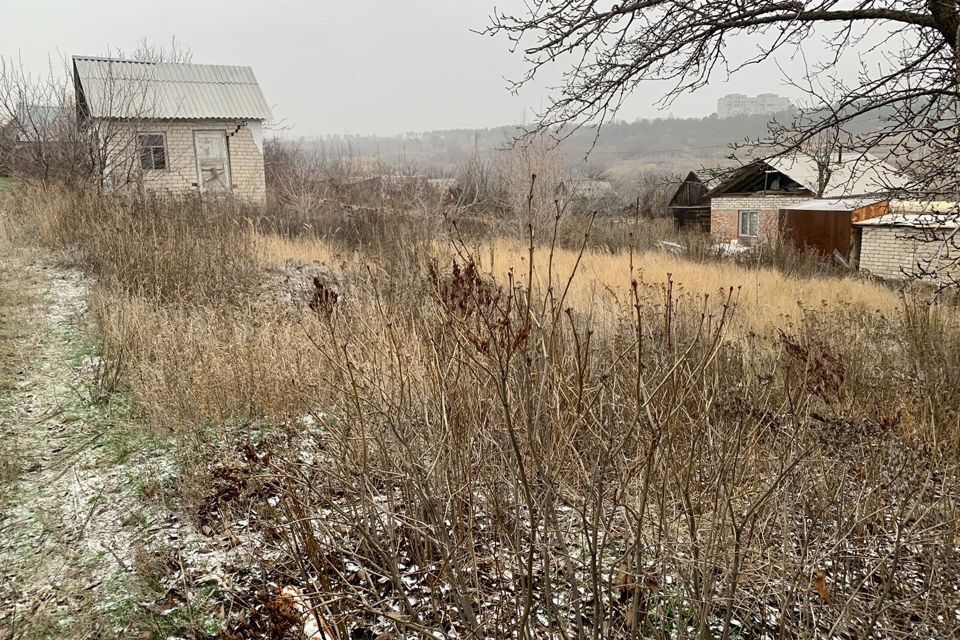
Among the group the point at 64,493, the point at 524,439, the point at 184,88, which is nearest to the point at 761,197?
the point at 184,88

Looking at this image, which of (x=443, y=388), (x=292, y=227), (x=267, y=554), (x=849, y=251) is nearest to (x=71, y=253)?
(x=292, y=227)

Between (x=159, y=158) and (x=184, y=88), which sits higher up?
(x=184, y=88)

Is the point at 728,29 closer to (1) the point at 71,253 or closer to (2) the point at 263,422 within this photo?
(2) the point at 263,422

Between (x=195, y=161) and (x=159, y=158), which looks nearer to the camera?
(x=159, y=158)

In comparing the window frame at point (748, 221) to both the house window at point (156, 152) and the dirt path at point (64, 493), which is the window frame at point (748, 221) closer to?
the house window at point (156, 152)

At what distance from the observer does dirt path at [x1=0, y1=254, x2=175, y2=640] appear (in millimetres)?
2609

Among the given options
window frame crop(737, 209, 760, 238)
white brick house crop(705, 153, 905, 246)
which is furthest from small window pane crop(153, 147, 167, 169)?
window frame crop(737, 209, 760, 238)

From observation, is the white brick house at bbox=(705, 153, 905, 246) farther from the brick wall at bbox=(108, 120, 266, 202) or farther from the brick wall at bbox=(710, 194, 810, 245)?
the brick wall at bbox=(108, 120, 266, 202)

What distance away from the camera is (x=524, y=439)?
111 inches

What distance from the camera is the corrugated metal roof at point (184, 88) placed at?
1769cm

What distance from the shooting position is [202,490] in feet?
11.0

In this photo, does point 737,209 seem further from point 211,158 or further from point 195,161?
point 195,161

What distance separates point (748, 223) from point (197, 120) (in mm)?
25464

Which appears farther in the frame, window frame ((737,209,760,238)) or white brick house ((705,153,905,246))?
window frame ((737,209,760,238))
